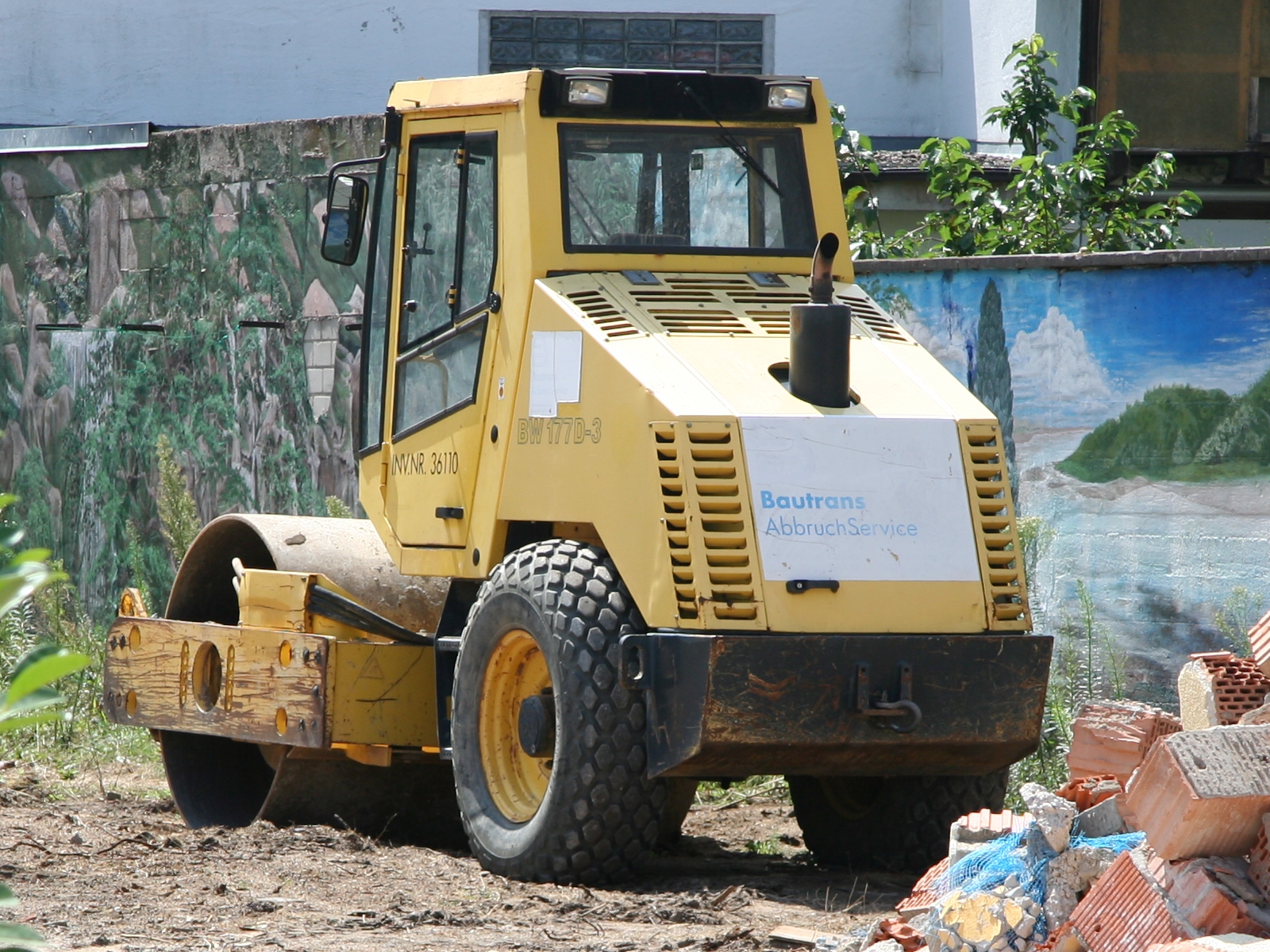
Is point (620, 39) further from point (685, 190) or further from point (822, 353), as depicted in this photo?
point (822, 353)

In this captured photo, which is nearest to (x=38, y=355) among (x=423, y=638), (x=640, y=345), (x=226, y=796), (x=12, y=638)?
(x=12, y=638)

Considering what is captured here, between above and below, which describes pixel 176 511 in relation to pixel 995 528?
below

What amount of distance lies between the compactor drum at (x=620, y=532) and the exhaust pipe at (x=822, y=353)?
1cm

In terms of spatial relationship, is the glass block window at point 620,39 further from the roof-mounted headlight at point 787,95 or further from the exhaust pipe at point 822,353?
the exhaust pipe at point 822,353

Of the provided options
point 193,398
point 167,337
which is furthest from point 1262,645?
point 167,337

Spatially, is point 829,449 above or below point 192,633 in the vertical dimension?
above

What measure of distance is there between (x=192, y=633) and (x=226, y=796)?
98 cm

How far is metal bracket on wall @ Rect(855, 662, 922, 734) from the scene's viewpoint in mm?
5707

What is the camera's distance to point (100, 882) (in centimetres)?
620

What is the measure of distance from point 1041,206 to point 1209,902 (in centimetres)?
705

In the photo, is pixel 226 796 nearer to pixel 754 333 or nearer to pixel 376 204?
pixel 376 204

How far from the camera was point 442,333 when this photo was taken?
6980 millimetres

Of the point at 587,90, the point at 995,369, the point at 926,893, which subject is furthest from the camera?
the point at 995,369

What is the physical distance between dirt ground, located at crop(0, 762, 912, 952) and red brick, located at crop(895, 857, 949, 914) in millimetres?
314
